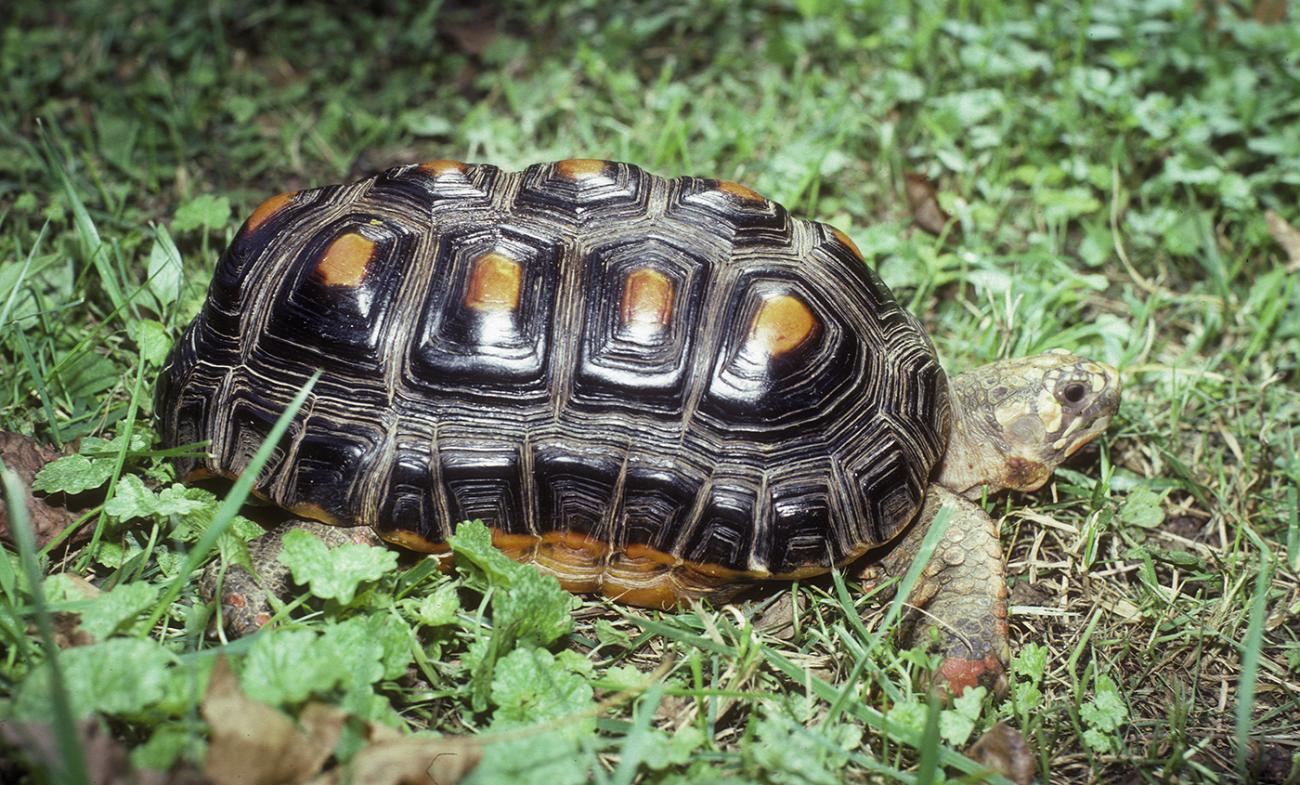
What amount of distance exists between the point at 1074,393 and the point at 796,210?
1.77m

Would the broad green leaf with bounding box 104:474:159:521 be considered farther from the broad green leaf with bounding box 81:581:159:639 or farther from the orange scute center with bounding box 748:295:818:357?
the orange scute center with bounding box 748:295:818:357

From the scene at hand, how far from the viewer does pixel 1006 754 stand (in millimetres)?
2697

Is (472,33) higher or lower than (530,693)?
higher

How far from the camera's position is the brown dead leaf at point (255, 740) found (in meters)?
2.14

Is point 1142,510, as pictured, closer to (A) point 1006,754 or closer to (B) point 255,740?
(A) point 1006,754

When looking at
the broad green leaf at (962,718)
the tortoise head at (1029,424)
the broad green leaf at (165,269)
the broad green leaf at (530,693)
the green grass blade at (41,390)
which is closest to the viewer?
the broad green leaf at (530,693)

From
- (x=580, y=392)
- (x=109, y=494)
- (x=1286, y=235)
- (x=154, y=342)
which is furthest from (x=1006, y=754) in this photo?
(x=1286, y=235)

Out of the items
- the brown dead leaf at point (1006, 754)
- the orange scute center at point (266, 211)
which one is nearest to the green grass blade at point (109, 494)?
the orange scute center at point (266, 211)

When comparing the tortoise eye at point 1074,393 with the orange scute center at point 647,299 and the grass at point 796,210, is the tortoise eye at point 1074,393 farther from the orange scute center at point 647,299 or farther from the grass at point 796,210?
the orange scute center at point 647,299

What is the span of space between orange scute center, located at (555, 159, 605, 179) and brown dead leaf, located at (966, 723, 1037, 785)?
2.14 meters

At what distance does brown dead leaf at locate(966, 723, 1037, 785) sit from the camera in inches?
105

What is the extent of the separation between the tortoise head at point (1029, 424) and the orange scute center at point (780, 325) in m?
0.91

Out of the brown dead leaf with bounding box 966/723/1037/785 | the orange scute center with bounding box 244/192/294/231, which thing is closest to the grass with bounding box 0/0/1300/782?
the brown dead leaf with bounding box 966/723/1037/785

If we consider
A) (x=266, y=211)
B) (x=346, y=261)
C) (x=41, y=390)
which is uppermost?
(x=266, y=211)
